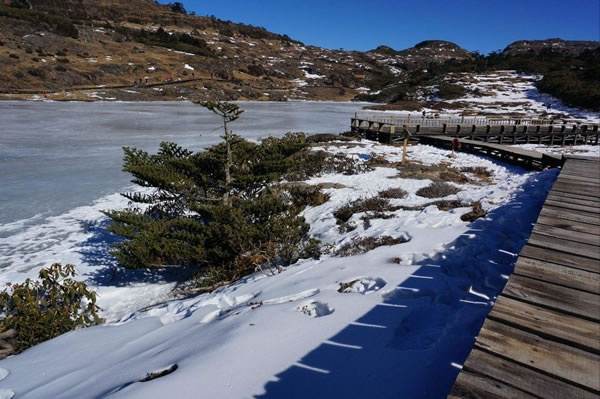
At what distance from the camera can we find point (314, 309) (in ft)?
12.8

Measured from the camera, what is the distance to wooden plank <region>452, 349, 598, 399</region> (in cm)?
179

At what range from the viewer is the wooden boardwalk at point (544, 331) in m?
1.84

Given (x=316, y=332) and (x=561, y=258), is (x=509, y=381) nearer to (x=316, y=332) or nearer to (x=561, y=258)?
(x=316, y=332)

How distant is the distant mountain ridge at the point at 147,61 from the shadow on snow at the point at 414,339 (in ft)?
184

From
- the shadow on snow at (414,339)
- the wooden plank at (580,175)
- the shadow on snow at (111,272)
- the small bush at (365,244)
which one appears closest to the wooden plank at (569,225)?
the shadow on snow at (414,339)

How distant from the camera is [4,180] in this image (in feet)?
42.2

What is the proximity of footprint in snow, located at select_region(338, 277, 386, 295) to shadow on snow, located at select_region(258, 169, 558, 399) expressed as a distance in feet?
0.91

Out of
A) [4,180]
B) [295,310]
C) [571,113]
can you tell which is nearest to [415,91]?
[571,113]

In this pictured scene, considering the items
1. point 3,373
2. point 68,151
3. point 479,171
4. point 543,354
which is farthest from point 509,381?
point 68,151

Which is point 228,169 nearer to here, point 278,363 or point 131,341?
point 131,341

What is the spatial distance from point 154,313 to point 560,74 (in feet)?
259

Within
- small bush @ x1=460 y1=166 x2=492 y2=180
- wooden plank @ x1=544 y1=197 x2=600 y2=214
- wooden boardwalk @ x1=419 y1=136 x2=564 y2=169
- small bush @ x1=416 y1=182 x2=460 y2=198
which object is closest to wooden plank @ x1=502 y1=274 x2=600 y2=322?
wooden plank @ x1=544 y1=197 x2=600 y2=214

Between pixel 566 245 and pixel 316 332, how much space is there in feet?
8.13

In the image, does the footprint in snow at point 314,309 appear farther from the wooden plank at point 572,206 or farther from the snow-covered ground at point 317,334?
the wooden plank at point 572,206
